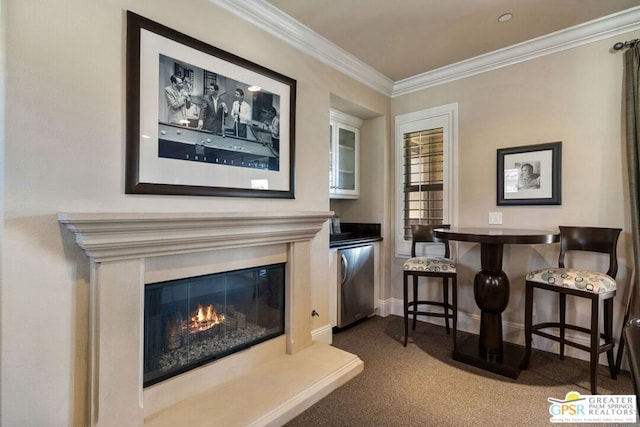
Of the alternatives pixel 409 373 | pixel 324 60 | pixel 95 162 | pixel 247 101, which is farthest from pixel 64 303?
pixel 324 60

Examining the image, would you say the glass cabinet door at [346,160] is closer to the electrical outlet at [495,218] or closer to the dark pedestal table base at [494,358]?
the electrical outlet at [495,218]

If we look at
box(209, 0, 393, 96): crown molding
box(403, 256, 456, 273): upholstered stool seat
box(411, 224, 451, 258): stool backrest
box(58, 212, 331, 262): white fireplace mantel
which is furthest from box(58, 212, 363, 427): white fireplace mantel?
box(209, 0, 393, 96): crown molding

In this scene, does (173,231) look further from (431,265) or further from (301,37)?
(431,265)

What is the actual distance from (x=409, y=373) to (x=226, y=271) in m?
1.54

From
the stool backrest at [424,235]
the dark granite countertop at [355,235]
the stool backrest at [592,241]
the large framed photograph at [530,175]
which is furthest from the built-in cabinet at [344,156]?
the stool backrest at [592,241]

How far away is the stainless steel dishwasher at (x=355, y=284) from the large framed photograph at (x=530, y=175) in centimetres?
142

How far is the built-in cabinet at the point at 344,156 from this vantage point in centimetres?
344

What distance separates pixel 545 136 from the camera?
2678 millimetres

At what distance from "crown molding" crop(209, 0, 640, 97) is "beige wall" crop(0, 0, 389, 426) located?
0.69m

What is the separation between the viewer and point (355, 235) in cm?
354

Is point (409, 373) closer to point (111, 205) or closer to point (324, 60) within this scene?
point (111, 205)

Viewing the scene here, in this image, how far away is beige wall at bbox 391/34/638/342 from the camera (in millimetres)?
2391

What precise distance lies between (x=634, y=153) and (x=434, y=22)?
5.70 ft

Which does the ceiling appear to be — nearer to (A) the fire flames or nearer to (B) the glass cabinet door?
(B) the glass cabinet door
